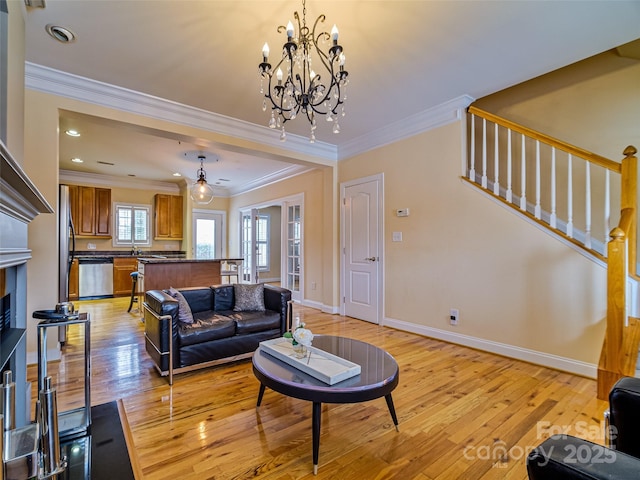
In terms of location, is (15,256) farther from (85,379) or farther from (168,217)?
(168,217)

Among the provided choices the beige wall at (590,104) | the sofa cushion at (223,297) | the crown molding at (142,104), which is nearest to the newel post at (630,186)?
the beige wall at (590,104)

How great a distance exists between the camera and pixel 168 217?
790cm

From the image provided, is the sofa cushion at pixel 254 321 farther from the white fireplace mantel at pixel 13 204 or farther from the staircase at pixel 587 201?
the staircase at pixel 587 201

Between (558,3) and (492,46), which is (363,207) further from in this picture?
(558,3)

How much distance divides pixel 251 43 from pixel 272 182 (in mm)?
4580

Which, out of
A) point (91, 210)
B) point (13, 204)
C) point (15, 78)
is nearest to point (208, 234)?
point (91, 210)

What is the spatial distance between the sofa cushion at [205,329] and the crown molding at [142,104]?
2.39 m

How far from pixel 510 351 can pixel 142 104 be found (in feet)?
15.9

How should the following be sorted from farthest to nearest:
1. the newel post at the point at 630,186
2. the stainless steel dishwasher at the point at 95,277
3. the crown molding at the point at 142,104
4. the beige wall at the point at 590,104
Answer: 1. the stainless steel dishwasher at the point at 95,277
2. the beige wall at the point at 590,104
3. the crown molding at the point at 142,104
4. the newel post at the point at 630,186

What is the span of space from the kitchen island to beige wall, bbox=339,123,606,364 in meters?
2.89

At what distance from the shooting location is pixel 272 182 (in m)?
7.10

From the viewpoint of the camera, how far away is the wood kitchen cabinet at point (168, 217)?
7797 millimetres

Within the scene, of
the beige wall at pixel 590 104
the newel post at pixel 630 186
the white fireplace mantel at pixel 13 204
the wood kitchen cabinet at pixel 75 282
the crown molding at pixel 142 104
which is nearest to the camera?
the white fireplace mantel at pixel 13 204

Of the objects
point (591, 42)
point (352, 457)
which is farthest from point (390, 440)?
point (591, 42)
